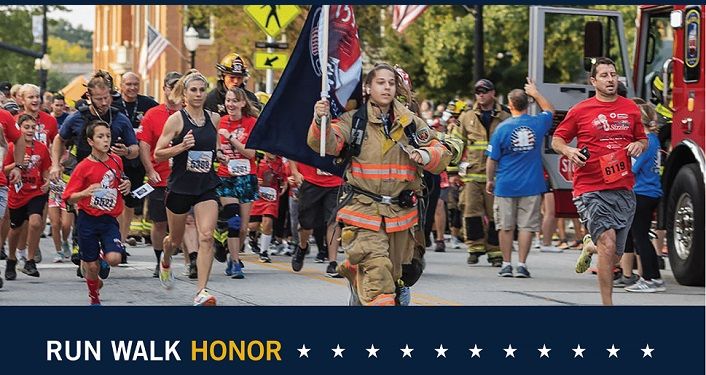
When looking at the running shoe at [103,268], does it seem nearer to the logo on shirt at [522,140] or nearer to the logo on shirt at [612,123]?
the logo on shirt at [612,123]

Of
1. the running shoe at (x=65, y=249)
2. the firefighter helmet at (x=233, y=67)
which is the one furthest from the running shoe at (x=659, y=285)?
the running shoe at (x=65, y=249)

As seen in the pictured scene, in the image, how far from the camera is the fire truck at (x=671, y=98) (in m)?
14.1

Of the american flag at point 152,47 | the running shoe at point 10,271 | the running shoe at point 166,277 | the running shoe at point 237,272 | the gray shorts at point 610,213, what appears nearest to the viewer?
the gray shorts at point 610,213

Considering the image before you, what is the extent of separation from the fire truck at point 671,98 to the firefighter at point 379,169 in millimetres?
5187

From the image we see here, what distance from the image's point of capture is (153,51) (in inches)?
1730

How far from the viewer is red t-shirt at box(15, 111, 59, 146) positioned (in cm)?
1603

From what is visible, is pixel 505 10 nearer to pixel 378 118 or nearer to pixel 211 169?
pixel 211 169

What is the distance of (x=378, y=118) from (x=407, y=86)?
26.2 inches

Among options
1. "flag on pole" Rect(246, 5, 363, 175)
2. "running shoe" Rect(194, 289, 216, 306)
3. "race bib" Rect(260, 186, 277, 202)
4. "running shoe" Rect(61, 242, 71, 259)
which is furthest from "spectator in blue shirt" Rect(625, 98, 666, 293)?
"running shoe" Rect(61, 242, 71, 259)

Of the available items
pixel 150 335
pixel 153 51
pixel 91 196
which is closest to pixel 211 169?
pixel 91 196

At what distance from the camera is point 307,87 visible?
9.97 metres

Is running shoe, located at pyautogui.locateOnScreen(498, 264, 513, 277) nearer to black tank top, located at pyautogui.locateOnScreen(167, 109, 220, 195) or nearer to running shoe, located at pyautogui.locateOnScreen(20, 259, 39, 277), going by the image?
black tank top, located at pyautogui.locateOnScreen(167, 109, 220, 195)

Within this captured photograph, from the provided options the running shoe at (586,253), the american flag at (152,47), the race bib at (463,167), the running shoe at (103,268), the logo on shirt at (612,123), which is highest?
the american flag at (152,47)

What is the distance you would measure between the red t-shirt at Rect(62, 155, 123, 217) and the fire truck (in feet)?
17.1
